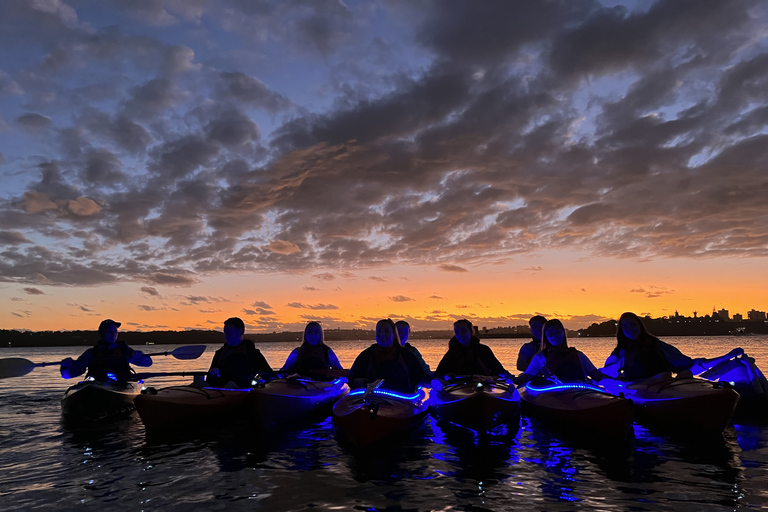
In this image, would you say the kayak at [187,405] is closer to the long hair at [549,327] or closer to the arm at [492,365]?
the arm at [492,365]

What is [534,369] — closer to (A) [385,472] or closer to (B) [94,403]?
(A) [385,472]

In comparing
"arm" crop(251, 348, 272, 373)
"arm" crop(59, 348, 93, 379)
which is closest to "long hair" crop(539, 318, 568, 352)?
"arm" crop(251, 348, 272, 373)

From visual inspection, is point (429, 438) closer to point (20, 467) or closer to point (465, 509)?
point (465, 509)

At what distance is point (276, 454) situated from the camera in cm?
886

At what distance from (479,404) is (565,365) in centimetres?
290

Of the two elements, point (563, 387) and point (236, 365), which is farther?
point (236, 365)

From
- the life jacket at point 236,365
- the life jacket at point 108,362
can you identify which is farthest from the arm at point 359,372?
the life jacket at point 108,362

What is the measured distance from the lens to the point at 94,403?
12.6 metres

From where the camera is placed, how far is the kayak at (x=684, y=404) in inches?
359

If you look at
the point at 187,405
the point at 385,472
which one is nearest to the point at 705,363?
the point at 385,472

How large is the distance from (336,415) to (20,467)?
569 centimetres

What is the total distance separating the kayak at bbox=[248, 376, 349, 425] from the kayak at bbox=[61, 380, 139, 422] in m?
4.11

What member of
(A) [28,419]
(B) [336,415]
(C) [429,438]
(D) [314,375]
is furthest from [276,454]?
(A) [28,419]

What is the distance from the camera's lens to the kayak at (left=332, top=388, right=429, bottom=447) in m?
8.62
